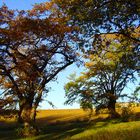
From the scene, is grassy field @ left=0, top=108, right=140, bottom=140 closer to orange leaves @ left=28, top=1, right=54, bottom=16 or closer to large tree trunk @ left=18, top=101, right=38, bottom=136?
large tree trunk @ left=18, top=101, right=38, bottom=136

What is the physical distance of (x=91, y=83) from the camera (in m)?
75.9

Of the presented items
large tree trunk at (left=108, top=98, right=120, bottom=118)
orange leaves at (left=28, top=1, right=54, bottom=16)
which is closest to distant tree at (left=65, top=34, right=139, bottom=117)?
large tree trunk at (left=108, top=98, right=120, bottom=118)

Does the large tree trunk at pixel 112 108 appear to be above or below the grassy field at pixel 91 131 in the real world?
above

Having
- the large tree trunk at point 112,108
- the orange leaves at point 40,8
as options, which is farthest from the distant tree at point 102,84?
the orange leaves at point 40,8

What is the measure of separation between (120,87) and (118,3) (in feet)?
159

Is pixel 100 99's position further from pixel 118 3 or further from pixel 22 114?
pixel 118 3

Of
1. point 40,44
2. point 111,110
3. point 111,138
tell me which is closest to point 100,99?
point 111,110

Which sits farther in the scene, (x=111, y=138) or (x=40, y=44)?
(x=40, y=44)

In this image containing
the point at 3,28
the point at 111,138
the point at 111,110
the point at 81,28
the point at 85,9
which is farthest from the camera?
the point at 111,110

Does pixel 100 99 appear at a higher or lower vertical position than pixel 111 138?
higher

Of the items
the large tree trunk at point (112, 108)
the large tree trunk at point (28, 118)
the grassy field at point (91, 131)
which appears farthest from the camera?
the large tree trunk at point (112, 108)

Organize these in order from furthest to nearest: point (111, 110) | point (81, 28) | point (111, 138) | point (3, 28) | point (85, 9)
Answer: point (111, 110) → point (3, 28) → point (81, 28) → point (85, 9) → point (111, 138)

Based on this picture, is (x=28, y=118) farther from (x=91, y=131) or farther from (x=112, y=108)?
(x=112, y=108)

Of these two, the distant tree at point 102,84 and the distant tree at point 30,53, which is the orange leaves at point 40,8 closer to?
the distant tree at point 30,53
